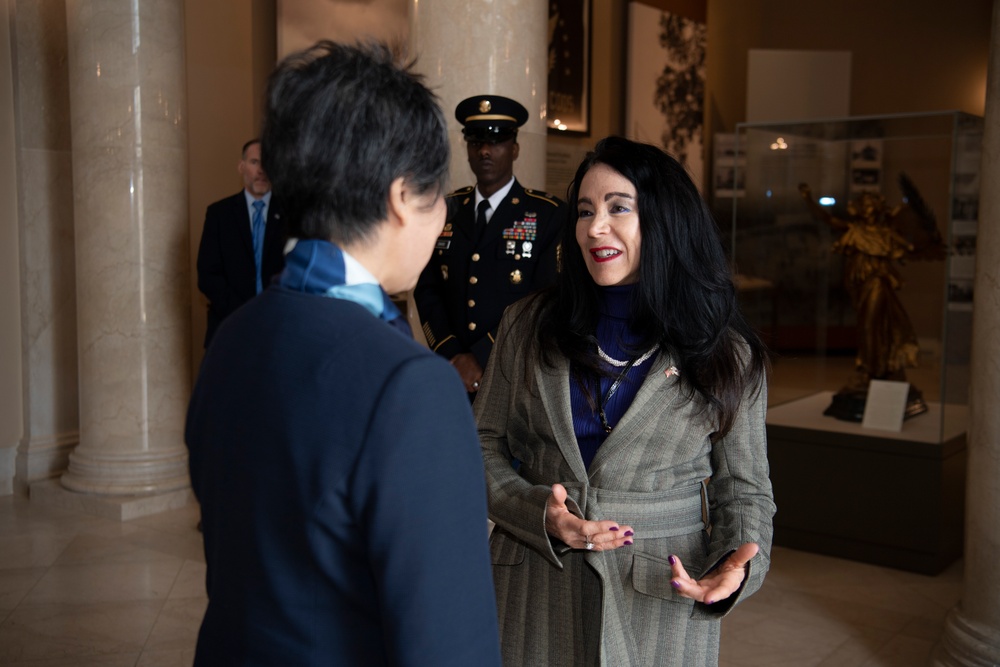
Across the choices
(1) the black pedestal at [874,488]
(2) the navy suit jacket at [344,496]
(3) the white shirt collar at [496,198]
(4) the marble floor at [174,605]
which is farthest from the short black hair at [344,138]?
(1) the black pedestal at [874,488]

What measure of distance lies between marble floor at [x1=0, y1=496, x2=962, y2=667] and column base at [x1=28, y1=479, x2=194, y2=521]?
146mm

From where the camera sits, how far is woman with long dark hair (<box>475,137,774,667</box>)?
6.10 ft

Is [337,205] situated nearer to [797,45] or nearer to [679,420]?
[679,420]

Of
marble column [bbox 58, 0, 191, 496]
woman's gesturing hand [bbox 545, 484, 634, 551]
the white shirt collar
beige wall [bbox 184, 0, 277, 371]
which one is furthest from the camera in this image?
beige wall [bbox 184, 0, 277, 371]

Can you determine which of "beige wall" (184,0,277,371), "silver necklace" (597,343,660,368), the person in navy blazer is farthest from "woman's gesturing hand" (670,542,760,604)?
"beige wall" (184,0,277,371)

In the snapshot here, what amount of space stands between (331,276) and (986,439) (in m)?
2.74

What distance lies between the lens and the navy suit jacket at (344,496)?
1002 mm

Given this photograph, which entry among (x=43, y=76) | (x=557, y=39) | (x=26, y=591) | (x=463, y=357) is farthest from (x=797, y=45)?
(x=26, y=591)

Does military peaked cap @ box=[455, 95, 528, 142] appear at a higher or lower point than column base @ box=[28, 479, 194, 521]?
higher

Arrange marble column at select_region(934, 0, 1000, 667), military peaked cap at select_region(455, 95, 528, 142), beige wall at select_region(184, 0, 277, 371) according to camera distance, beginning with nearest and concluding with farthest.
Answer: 1. marble column at select_region(934, 0, 1000, 667)
2. military peaked cap at select_region(455, 95, 528, 142)
3. beige wall at select_region(184, 0, 277, 371)

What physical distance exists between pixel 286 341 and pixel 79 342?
5.17 meters

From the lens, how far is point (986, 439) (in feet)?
10.4

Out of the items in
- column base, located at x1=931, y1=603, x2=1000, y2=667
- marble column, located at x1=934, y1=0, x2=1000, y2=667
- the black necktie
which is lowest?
column base, located at x1=931, y1=603, x2=1000, y2=667

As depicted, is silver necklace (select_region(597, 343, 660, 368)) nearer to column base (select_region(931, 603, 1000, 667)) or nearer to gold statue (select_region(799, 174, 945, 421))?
column base (select_region(931, 603, 1000, 667))
